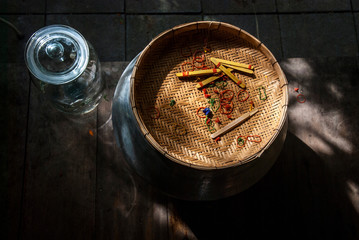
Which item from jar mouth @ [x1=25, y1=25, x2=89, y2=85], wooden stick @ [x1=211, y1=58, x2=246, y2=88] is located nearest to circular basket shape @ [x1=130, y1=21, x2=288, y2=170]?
wooden stick @ [x1=211, y1=58, x2=246, y2=88]

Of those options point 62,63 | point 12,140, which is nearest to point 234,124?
point 62,63

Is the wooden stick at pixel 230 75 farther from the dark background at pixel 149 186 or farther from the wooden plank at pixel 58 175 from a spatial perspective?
the wooden plank at pixel 58 175

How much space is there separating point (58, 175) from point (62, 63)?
0.82 metres

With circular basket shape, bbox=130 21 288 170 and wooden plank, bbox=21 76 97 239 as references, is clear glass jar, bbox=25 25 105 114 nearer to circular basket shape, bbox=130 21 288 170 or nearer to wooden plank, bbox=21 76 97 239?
wooden plank, bbox=21 76 97 239

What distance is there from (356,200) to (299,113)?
30.4 inches

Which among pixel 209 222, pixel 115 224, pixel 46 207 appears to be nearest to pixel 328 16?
pixel 209 222

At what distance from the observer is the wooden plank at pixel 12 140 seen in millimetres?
2309

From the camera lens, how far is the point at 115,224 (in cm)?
229

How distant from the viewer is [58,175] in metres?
2.34

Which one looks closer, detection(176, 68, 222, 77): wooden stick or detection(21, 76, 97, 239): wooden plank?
detection(176, 68, 222, 77): wooden stick

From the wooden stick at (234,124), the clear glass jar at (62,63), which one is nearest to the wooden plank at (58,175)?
the clear glass jar at (62,63)

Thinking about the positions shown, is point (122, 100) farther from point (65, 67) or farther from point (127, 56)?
point (127, 56)

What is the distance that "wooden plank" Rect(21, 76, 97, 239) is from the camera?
229 centimetres

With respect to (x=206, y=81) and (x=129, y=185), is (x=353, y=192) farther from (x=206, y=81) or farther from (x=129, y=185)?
(x=129, y=185)
